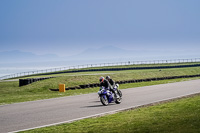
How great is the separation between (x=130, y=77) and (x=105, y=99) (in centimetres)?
3177

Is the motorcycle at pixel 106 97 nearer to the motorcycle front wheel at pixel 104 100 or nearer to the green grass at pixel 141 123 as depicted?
the motorcycle front wheel at pixel 104 100

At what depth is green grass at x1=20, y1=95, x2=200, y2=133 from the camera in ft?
39.8

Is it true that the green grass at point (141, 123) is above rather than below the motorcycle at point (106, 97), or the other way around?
below

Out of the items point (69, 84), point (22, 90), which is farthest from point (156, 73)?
point (22, 90)

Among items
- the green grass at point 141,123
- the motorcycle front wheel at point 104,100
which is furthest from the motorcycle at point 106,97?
the green grass at point 141,123

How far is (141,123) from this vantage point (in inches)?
536

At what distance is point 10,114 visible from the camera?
18438mm

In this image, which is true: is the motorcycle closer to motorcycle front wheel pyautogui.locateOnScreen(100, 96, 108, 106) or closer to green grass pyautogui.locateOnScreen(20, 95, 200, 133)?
motorcycle front wheel pyautogui.locateOnScreen(100, 96, 108, 106)

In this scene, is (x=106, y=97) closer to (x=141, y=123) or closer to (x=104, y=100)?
(x=104, y=100)

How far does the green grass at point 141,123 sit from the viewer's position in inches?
477

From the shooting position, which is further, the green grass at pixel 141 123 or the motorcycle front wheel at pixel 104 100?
the motorcycle front wheel at pixel 104 100

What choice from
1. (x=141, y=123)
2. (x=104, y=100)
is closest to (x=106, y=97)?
(x=104, y=100)

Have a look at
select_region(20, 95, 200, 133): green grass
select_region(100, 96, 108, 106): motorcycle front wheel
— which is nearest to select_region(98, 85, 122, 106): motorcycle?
select_region(100, 96, 108, 106): motorcycle front wheel

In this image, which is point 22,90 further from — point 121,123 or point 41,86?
point 121,123
